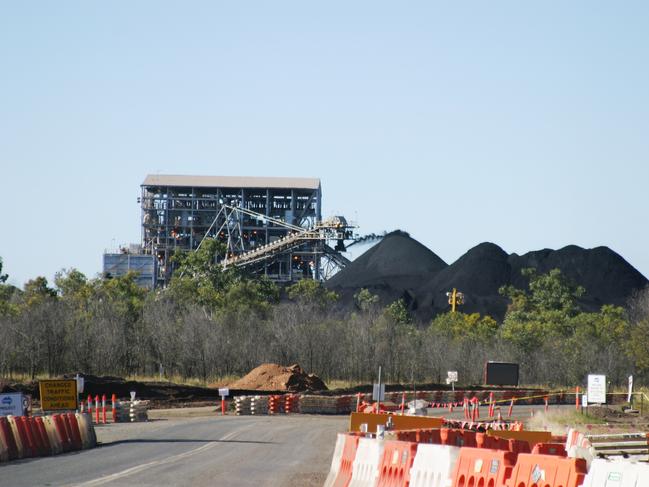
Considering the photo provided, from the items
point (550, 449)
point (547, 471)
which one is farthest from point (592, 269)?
point (547, 471)

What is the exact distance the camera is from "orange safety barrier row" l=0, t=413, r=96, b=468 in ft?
82.8

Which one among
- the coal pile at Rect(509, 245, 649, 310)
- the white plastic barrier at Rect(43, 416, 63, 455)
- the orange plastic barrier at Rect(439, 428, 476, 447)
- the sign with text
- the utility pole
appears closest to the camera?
the orange plastic barrier at Rect(439, 428, 476, 447)

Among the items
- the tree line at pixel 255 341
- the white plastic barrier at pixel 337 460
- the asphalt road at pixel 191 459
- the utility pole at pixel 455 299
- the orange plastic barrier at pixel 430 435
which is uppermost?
the utility pole at pixel 455 299

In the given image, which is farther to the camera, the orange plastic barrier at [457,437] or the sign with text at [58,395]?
the sign with text at [58,395]

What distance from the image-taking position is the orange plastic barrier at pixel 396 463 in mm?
16797

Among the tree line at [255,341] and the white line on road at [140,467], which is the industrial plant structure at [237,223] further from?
the white line on road at [140,467]

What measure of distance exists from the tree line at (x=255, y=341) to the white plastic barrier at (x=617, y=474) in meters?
70.6

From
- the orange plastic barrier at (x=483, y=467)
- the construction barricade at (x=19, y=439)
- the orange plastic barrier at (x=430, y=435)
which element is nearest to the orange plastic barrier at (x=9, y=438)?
the construction barricade at (x=19, y=439)

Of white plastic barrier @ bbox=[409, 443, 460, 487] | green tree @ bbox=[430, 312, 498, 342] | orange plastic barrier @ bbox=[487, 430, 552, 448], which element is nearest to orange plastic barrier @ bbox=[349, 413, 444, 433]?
orange plastic barrier @ bbox=[487, 430, 552, 448]

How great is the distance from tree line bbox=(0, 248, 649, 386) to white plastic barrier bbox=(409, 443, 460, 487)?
215 feet

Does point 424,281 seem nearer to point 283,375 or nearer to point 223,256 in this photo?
point 223,256

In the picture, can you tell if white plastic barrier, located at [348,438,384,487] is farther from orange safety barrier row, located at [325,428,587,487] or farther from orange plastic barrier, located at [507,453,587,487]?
orange plastic barrier, located at [507,453,587,487]

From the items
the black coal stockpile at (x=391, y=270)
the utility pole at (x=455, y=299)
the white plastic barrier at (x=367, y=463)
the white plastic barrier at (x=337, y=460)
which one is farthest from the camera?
the black coal stockpile at (x=391, y=270)

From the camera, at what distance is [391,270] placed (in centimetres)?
18075
